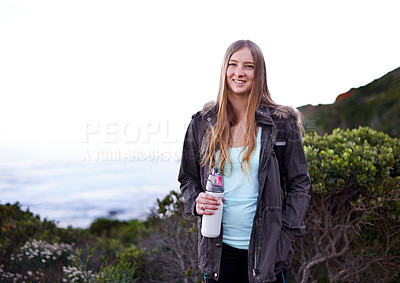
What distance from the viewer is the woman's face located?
8.06 feet

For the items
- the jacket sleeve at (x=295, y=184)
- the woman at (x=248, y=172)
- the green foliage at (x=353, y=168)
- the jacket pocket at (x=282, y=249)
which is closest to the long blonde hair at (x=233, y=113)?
the woman at (x=248, y=172)

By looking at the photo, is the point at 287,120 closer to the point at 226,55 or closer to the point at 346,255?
the point at 226,55

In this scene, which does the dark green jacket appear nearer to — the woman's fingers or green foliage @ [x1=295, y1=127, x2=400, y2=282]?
the woman's fingers

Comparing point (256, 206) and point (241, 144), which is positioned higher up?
point (241, 144)

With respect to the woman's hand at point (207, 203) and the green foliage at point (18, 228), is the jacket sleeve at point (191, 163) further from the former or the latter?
the green foliage at point (18, 228)

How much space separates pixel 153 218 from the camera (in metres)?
5.09

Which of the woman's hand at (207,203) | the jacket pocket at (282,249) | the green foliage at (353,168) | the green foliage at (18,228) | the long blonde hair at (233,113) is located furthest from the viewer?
the green foliage at (18,228)

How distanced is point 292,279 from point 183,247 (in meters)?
1.38

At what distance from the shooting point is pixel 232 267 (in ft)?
7.57

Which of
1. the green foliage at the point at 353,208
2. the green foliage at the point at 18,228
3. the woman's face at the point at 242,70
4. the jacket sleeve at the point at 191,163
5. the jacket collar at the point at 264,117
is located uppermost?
the woman's face at the point at 242,70

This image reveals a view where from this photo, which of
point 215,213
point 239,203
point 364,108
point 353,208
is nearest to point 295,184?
point 239,203

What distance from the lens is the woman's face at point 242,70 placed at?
2.46m

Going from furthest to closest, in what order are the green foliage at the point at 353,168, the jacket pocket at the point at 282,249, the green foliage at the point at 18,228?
the green foliage at the point at 18,228, the green foliage at the point at 353,168, the jacket pocket at the point at 282,249

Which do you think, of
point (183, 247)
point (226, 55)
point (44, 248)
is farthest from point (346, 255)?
point (44, 248)
